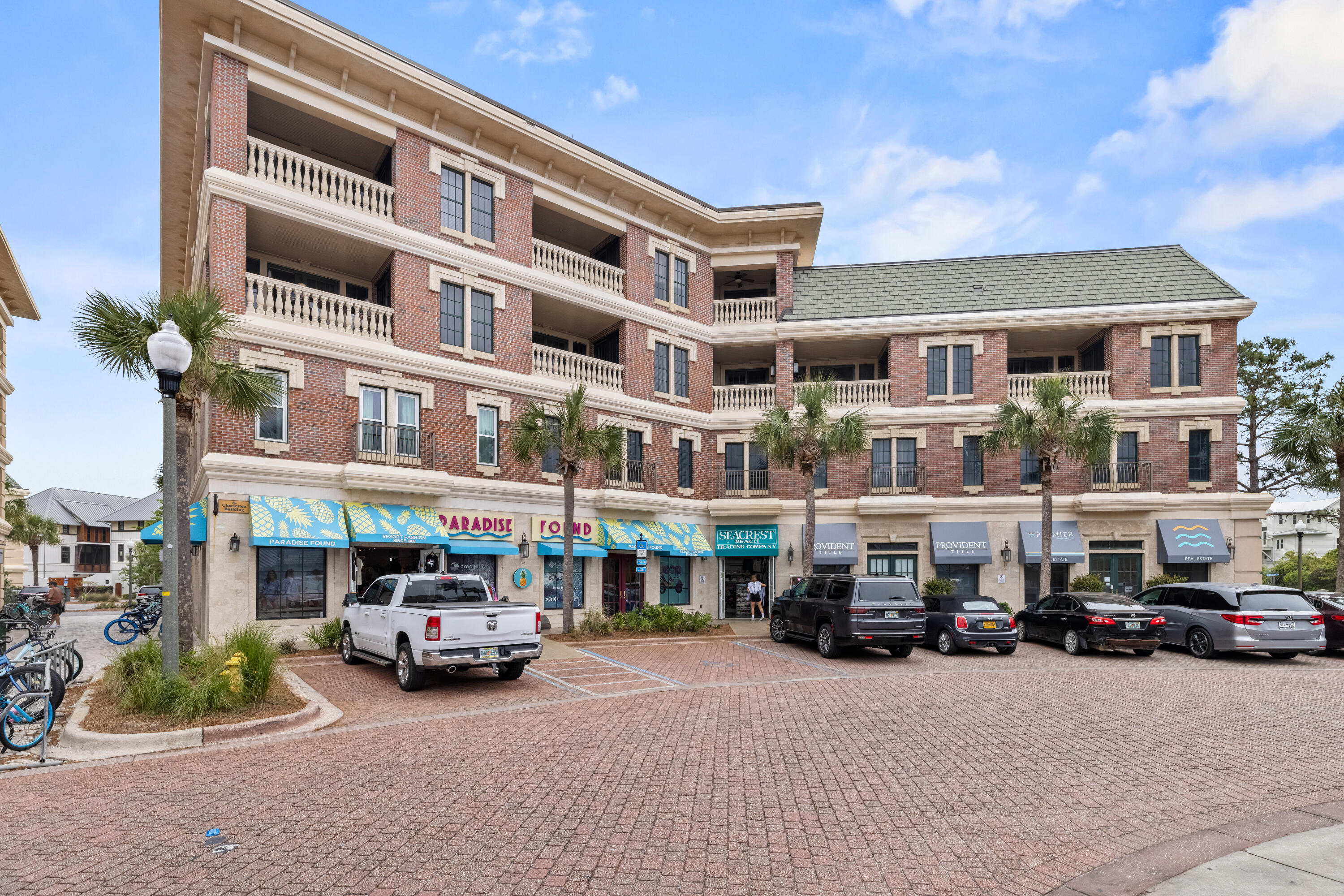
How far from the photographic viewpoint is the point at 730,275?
3234 centimetres

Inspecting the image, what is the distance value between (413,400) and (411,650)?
10.6m

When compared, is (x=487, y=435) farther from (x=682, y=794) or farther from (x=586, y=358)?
(x=682, y=794)

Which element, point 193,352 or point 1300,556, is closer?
point 193,352

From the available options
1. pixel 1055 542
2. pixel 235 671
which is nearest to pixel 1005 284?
pixel 1055 542

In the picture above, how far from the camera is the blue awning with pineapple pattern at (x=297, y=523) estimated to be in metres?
17.6

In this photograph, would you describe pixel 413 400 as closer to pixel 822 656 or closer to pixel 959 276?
pixel 822 656

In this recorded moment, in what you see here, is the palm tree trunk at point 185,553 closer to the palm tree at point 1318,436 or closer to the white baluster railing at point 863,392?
the white baluster railing at point 863,392

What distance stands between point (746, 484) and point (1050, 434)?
422 inches

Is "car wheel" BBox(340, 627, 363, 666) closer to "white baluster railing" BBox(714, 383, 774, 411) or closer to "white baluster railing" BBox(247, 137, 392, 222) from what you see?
"white baluster railing" BBox(247, 137, 392, 222)

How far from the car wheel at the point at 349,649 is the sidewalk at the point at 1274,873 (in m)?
14.4

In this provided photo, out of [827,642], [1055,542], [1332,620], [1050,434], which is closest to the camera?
[827,642]

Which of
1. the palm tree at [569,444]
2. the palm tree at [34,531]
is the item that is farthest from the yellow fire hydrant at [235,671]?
the palm tree at [34,531]

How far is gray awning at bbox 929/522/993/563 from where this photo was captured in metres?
28.2

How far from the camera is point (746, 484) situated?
2931cm
